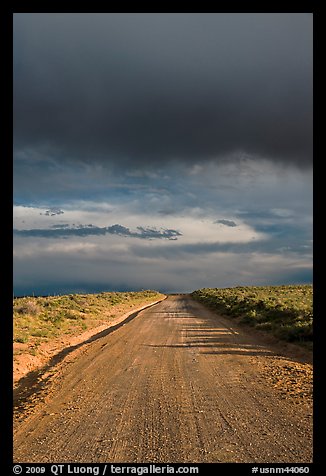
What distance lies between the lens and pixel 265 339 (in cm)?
1711

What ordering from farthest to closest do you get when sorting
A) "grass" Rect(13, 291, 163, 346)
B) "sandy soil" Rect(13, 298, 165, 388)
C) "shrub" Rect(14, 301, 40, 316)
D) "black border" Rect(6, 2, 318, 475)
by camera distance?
"shrub" Rect(14, 301, 40, 316)
"grass" Rect(13, 291, 163, 346)
"sandy soil" Rect(13, 298, 165, 388)
"black border" Rect(6, 2, 318, 475)

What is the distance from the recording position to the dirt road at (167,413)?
5.93m

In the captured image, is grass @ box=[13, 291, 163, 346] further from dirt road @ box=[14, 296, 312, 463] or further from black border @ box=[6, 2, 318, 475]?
black border @ box=[6, 2, 318, 475]

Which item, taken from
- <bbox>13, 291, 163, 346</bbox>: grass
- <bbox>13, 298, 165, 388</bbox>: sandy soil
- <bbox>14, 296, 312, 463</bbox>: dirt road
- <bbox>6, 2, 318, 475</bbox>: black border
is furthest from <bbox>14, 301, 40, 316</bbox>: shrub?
<bbox>6, 2, 318, 475</bbox>: black border

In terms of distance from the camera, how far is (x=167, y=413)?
761 centimetres

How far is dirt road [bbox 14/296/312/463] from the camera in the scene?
5934 millimetres
